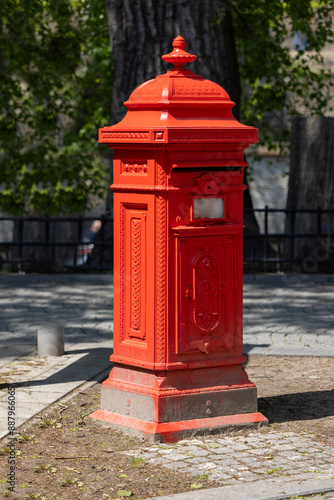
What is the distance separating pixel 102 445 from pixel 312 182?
29.8 feet

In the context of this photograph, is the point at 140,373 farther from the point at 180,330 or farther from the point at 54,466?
the point at 54,466

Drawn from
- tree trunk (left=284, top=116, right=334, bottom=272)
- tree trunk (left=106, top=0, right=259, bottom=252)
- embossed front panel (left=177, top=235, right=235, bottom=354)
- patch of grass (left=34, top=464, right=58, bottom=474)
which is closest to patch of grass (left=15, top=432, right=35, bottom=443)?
patch of grass (left=34, top=464, right=58, bottom=474)

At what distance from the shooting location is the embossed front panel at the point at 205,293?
6.12m

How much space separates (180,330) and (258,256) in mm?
8308

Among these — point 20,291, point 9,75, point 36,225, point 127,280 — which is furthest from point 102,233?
point 127,280

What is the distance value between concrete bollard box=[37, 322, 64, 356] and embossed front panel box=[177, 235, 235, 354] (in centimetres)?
234

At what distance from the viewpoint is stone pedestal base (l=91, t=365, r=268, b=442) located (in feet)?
19.9

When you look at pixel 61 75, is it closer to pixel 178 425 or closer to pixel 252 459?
pixel 178 425

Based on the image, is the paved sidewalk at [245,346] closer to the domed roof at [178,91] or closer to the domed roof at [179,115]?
the domed roof at [179,115]

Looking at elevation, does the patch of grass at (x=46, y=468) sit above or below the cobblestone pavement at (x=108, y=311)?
below

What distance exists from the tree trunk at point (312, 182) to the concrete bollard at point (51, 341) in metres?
6.41

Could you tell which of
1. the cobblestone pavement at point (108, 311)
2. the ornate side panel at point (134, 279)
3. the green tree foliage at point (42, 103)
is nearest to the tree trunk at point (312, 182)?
the cobblestone pavement at point (108, 311)

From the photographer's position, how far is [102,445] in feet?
19.3

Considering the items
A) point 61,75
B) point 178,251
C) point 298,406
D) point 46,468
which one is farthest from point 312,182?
point 46,468
